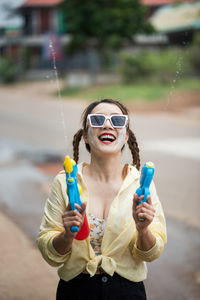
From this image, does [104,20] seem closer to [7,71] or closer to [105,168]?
[7,71]

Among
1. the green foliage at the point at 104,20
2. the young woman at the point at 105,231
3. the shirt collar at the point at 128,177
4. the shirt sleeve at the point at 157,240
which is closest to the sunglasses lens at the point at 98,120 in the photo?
the young woman at the point at 105,231

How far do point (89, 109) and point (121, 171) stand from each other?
335mm

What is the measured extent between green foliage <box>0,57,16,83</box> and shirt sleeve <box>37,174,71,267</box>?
110ft

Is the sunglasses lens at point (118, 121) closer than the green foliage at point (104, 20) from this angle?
Yes

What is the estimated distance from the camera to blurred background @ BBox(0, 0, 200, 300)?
13.7ft

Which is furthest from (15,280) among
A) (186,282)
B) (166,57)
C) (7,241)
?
(166,57)

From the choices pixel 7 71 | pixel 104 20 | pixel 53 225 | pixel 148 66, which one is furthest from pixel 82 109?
pixel 7 71

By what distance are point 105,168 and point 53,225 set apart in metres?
0.36

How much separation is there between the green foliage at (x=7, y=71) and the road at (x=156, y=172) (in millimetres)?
18139

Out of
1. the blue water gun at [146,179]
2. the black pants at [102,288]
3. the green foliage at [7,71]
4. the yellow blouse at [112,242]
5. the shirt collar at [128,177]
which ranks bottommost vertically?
the green foliage at [7,71]

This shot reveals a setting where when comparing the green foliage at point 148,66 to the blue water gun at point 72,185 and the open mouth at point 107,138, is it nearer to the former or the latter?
the open mouth at point 107,138

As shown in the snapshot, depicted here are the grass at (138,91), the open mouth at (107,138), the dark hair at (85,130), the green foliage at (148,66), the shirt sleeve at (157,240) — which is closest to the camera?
the shirt sleeve at (157,240)

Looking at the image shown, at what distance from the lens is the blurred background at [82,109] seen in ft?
13.7

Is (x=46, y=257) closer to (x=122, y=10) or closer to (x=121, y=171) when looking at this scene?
(x=121, y=171)
